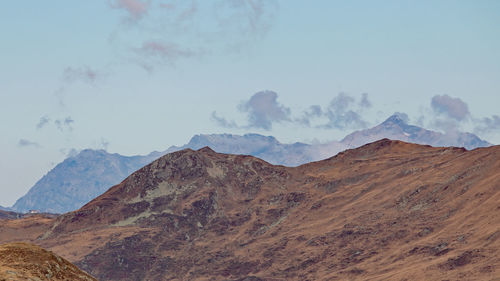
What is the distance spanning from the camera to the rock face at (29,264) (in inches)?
1627

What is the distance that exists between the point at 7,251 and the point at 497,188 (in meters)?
174

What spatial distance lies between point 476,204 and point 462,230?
1286cm

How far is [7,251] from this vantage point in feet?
143

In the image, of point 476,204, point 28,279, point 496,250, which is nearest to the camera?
point 28,279

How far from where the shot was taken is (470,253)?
172 metres

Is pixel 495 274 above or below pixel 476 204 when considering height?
below

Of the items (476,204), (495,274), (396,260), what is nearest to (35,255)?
(495,274)

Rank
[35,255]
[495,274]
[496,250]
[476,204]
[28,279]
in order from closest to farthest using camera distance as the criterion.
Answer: [28,279] → [35,255] → [495,274] → [496,250] → [476,204]

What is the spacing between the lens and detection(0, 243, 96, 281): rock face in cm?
4133

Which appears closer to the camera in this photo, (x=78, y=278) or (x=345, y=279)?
(x=78, y=278)

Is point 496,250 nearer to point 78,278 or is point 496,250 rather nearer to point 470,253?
point 470,253

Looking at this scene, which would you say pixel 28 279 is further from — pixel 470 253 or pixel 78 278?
pixel 470 253

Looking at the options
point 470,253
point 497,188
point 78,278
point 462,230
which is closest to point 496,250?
point 470,253

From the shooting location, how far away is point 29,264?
142 ft
